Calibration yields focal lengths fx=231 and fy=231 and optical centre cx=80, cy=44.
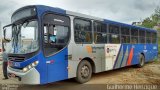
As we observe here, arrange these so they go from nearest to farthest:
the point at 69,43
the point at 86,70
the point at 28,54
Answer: the point at 28,54 → the point at 69,43 → the point at 86,70

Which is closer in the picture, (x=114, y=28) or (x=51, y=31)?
(x=51, y=31)

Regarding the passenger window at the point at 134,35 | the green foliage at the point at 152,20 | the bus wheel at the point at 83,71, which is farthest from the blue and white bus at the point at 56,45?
the green foliage at the point at 152,20

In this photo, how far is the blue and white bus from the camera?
7332mm

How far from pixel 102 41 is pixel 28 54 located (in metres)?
4.08

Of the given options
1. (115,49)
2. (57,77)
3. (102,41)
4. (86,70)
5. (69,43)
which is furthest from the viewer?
(115,49)

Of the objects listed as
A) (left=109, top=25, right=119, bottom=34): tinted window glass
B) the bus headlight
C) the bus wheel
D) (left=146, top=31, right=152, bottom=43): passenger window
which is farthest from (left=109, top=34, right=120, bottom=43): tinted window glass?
the bus headlight

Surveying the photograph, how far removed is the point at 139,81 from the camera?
9719 millimetres

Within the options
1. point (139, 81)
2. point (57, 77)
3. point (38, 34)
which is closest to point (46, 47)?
point (38, 34)

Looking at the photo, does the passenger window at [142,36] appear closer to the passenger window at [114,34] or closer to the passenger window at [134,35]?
the passenger window at [134,35]

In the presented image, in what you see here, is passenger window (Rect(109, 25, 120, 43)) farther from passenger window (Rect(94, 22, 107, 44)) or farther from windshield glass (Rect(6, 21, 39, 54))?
windshield glass (Rect(6, 21, 39, 54))

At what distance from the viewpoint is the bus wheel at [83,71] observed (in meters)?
8.89

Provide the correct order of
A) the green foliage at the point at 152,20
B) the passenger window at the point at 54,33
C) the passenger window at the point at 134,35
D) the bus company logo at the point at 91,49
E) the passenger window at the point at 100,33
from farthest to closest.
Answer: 1. the green foliage at the point at 152,20
2. the passenger window at the point at 134,35
3. the passenger window at the point at 100,33
4. the bus company logo at the point at 91,49
5. the passenger window at the point at 54,33

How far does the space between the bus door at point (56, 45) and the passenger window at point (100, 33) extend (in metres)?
1.91

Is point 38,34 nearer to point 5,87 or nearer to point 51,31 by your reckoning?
point 51,31
